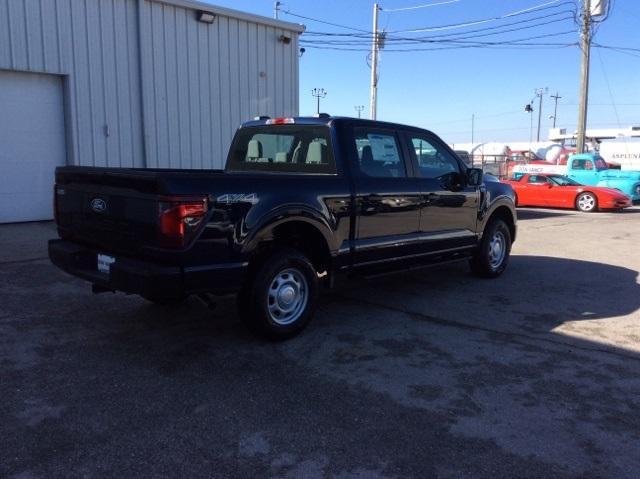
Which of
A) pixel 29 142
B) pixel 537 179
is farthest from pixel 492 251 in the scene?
pixel 537 179

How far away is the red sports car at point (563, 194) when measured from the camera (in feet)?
60.8

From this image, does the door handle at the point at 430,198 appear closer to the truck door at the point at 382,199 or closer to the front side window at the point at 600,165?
the truck door at the point at 382,199

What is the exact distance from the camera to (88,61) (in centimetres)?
1147

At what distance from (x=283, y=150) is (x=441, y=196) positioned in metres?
1.79

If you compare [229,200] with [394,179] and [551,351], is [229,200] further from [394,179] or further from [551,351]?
[551,351]

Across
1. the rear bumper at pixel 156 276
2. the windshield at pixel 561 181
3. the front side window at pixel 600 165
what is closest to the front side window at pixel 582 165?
the front side window at pixel 600 165

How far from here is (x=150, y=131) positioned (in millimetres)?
12492

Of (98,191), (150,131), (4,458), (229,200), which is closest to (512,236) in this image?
(229,200)

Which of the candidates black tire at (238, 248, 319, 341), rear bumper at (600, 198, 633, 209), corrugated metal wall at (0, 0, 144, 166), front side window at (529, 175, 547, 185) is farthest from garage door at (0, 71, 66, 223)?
rear bumper at (600, 198, 633, 209)

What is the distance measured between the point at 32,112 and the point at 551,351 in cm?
1032

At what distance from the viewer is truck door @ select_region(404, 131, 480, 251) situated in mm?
6184

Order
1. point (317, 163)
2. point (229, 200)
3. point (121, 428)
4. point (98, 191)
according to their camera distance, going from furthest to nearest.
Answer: point (317, 163) < point (98, 191) < point (229, 200) < point (121, 428)

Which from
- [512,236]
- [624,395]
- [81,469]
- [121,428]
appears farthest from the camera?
[512,236]

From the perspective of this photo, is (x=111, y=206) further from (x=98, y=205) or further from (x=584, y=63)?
(x=584, y=63)
